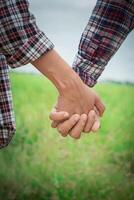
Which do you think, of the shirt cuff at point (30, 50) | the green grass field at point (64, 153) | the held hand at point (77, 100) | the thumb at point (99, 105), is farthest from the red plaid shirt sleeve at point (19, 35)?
the green grass field at point (64, 153)

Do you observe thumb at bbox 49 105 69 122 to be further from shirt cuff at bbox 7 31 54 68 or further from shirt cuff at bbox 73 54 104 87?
shirt cuff at bbox 7 31 54 68

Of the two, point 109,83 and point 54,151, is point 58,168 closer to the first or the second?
point 54,151

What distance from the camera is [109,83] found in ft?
8.85

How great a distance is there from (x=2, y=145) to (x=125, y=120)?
1.18 metres

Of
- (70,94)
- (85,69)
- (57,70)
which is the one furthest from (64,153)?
(57,70)

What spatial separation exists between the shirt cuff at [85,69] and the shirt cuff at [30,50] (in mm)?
330

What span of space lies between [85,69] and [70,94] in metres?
0.16

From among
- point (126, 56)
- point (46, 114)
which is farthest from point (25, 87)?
point (126, 56)

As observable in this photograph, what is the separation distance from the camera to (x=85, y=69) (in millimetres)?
1718

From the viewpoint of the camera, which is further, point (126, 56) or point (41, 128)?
point (41, 128)

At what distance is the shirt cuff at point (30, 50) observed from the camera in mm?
1363

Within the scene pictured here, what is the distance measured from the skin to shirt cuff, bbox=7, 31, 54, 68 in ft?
0.09

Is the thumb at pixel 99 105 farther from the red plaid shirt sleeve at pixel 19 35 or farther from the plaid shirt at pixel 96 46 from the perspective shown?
the red plaid shirt sleeve at pixel 19 35

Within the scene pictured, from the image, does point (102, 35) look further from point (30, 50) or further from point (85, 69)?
point (30, 50)
